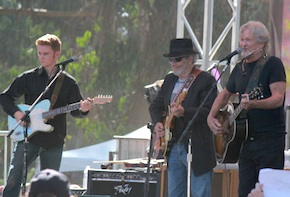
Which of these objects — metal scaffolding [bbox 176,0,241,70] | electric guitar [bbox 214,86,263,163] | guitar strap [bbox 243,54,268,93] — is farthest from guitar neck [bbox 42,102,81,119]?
metal scaffolding [bbox 176,0,241,70]

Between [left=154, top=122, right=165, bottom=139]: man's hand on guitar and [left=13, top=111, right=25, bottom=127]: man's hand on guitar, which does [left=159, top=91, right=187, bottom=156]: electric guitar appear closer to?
[left=154, top=122, right=165, bottom=139]: man's hand on guitar

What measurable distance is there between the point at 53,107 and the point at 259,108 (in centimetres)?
197

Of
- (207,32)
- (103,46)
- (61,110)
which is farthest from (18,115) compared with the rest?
(103,46)

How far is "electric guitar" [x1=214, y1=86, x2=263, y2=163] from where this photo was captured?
5852mm

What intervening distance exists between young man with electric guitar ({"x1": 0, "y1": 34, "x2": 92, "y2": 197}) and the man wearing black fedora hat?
738 mm

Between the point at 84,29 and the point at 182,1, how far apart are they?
16.2m

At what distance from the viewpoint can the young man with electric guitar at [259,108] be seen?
569cm

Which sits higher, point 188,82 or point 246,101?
point 188,82

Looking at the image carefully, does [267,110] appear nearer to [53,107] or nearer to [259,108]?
[259,108]

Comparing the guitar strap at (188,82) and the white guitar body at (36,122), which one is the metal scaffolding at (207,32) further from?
the white guitar body at (36,122)

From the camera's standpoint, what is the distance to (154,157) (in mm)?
7719

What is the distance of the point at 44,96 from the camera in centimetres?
688

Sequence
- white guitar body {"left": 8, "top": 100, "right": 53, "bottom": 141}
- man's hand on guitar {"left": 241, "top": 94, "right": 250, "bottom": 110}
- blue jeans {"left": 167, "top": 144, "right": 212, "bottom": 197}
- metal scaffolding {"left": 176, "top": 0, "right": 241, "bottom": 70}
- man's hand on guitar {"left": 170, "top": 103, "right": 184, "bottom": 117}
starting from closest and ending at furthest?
man's hand on guitar {"left": 241, "top": 94, "right": 250, "bottom": 110} → man's hand on guitar {"left": 170, "top": 103, "right": 184, "bottom": 117} → blue jeans {"left": 167, "top": 144, "right": 212, "bottom": 197} → white guitar body {"left": 8, "top": 100, "right": 53, "bottom": 141} → metal scaffolding {"left": 176, "top": 0, "right": 241, "bottom": 70}

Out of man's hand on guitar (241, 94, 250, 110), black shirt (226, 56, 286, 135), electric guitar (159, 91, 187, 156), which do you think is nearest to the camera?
man's hand on guitar (241, 94, 250, 110)
